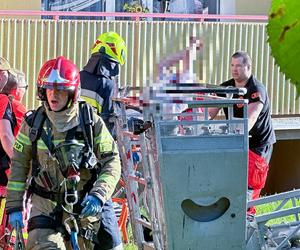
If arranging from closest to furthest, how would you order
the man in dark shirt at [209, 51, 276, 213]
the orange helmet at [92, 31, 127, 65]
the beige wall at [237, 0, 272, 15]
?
the man in dark shirt at [209, 51, 276, 213] → the orange helmet at [92, 31, 127, 65] → the beige wall at [237, 0, 272, 15]

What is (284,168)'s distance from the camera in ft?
46.1

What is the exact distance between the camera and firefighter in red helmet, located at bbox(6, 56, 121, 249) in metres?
5.00

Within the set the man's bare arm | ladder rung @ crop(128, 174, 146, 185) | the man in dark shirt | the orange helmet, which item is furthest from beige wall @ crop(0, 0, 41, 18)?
ladder rung @ crop(128, 174, 146, 185)

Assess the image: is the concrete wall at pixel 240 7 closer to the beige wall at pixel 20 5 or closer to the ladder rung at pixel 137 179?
the beige wall at pixel 20 5

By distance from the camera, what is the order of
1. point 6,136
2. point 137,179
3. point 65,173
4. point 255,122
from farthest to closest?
point 255,122 < point 6,136 < point 137,179 < point 65,173

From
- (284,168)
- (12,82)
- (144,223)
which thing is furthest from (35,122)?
(284,168)

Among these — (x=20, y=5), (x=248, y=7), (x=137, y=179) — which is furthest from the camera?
(x=248, y=7)

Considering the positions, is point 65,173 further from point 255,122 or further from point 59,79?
point 255,122

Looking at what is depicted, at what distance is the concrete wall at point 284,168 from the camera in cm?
1383

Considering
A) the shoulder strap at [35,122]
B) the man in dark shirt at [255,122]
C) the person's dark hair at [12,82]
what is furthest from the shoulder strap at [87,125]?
the man in dark shirt at [255,122]

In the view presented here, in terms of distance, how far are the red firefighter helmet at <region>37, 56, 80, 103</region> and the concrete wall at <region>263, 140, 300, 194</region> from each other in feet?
29.0

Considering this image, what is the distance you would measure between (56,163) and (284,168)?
9.41m

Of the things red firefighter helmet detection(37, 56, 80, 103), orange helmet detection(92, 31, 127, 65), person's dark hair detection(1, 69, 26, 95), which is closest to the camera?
red firefighter helmet detection(37, 56, 80, 103)

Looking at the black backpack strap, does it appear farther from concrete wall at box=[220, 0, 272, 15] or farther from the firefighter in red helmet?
concrete wall at box=[220, 0, 272, 15]
